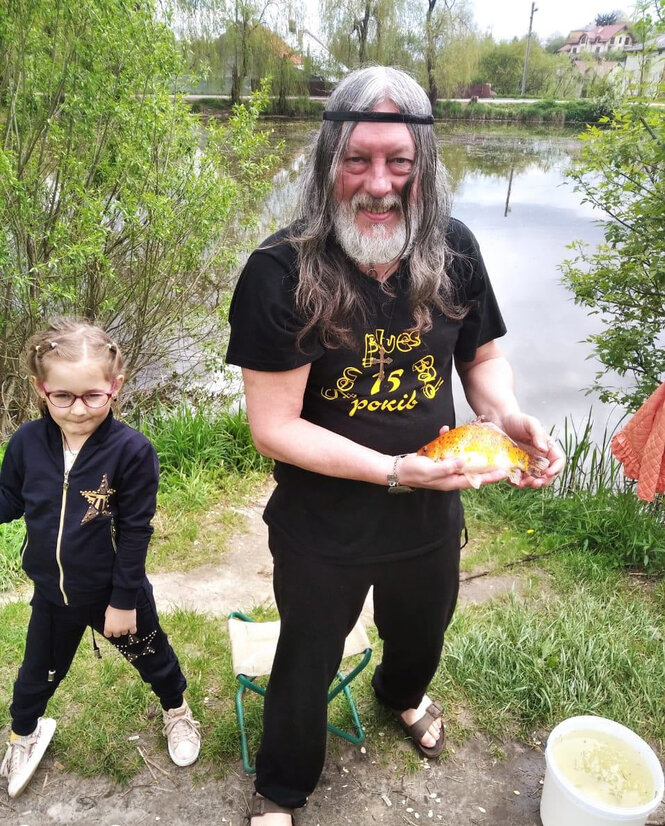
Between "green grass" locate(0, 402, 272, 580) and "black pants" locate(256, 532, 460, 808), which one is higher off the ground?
"black pants" locate(256, 532, 460, 808)

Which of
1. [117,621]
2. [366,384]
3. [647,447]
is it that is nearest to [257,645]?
[117,621]

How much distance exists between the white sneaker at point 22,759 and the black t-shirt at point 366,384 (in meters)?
1.30

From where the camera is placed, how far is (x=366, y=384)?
1645 mm

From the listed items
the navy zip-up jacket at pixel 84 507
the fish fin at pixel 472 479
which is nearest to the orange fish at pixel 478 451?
the fish fin at pixel 472 479

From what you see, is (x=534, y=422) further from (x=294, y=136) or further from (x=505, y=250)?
(x=294, y=136)

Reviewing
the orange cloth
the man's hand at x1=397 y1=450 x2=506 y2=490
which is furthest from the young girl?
the orange cloth

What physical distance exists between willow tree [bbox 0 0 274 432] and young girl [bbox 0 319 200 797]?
2.39m

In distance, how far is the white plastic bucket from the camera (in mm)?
1850

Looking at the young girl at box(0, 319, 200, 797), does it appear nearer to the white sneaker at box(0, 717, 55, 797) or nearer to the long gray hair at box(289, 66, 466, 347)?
the white sneaker at box(0, 717, 55, 797)

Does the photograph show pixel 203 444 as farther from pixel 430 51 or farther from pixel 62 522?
pixel 430 51

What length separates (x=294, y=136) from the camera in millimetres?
12500

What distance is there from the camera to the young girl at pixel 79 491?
5.97 ft

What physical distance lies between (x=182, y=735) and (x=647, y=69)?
431cm

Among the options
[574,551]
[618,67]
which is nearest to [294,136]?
[618,67]
